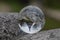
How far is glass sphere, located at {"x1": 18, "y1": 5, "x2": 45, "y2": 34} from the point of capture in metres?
1.37

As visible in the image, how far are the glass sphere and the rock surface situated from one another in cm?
3

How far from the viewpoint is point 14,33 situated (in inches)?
55.7

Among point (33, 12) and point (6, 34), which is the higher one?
point (33, 12)

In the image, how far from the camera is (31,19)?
4.54 feet

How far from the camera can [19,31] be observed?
4.72ft

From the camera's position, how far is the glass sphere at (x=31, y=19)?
4.50 feet

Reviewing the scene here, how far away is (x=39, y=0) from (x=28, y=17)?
4.52 m

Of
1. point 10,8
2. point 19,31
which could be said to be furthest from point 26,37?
point 10,8

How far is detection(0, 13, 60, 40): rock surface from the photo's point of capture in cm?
133

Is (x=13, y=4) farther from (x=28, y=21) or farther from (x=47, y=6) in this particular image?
(x=28, y=21)

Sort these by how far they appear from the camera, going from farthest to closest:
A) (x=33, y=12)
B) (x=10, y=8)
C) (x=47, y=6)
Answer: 1. (x=47, y=6)
2. (x=10, y=8)
3. (x=33, y=12)

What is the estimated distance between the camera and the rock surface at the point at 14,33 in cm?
133

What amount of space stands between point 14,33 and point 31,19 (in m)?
0.13

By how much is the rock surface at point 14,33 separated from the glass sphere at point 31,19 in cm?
3
